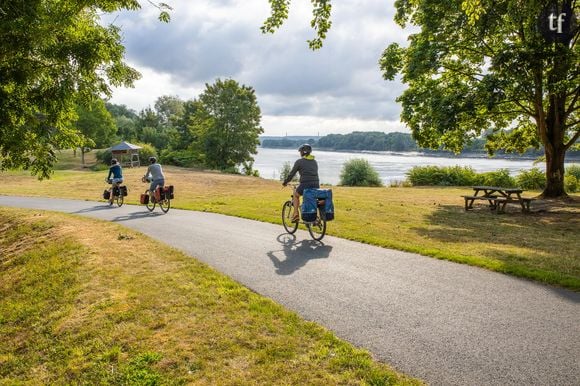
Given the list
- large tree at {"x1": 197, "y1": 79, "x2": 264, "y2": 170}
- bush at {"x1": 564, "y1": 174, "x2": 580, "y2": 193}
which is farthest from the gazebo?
bush at {"x1": 564, "y1": 174, "x2": 580, "y2": 193}

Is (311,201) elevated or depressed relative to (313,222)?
elevated

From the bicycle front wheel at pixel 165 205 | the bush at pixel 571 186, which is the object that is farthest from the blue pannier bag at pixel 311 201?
the bush at pixel 571 186

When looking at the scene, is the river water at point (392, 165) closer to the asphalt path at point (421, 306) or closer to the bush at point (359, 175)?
the bush at point (359, 175)

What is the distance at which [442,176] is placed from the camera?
3569 cm

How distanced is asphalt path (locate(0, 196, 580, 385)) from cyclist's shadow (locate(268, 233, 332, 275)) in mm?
23

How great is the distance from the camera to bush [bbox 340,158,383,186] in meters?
39.5

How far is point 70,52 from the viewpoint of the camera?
36.6 ft

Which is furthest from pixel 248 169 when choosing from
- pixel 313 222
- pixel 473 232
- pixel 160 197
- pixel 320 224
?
pixel 313 222

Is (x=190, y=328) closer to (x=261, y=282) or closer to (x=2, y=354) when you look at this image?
(x=261, y=282)

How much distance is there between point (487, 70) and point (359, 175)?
23.7 meters

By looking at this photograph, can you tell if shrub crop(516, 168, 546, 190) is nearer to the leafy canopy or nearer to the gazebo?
the leafy canopy

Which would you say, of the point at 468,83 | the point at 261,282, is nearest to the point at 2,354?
the point at 261,282

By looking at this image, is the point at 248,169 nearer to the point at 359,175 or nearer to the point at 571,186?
the point at 359,175

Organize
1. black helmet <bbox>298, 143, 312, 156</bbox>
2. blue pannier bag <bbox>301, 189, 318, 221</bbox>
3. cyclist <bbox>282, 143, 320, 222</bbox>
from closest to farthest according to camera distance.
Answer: blue pannier bag <bbox>301, 189, 318, 221</bbox>, cyclist <bbox>282, 143, 320, 222</bbox>, black helmet <bbox>298, 143, 312, 156</bbox>
